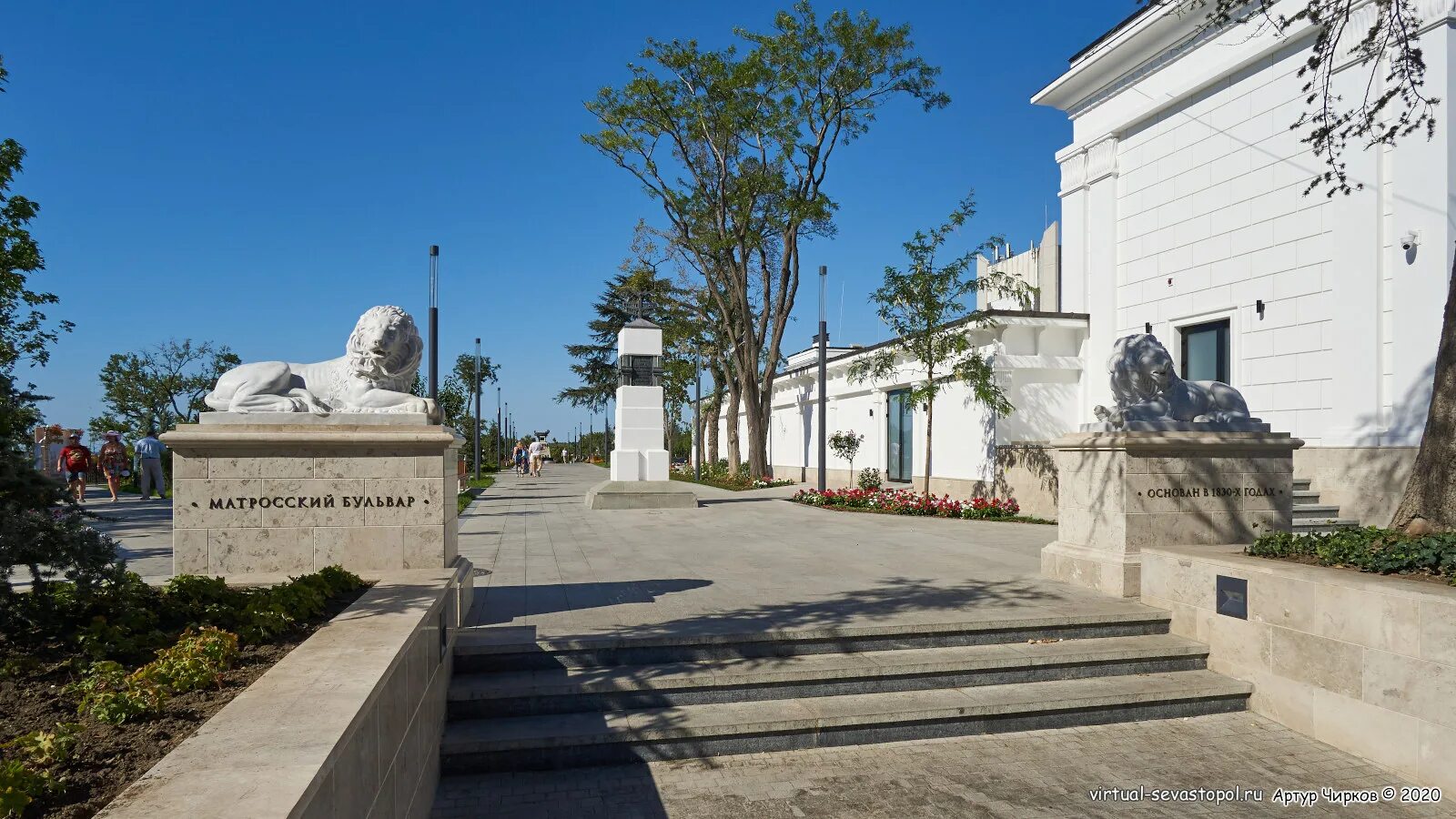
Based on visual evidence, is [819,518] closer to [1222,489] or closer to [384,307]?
[1222,489]

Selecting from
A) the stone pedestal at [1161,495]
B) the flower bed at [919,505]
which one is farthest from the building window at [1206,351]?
the stone pedestal at [1161,495]

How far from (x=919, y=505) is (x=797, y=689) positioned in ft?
35.6

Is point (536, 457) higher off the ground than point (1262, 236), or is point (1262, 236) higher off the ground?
point (1262, 236)

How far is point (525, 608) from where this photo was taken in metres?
6.53

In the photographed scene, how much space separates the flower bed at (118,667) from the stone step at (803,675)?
114cm

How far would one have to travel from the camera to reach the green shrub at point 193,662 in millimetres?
3146

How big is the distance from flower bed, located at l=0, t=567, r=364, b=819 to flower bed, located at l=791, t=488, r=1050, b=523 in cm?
1206

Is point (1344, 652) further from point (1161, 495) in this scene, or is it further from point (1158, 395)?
point (1158, 395)

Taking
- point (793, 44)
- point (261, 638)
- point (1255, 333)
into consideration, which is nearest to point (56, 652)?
point (261, 638)

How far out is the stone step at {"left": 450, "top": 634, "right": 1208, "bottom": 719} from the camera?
4.95 metres

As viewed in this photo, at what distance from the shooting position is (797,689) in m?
5.24

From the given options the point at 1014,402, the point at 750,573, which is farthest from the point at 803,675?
the point at 1014,402

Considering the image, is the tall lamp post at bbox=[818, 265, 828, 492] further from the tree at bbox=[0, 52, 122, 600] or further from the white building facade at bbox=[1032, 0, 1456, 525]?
the tree at bbox=[0, 52, 122, 600]

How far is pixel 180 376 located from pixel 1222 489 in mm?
48869
